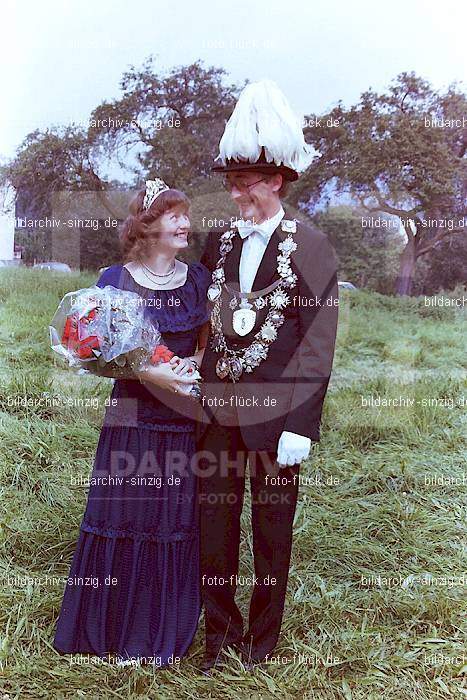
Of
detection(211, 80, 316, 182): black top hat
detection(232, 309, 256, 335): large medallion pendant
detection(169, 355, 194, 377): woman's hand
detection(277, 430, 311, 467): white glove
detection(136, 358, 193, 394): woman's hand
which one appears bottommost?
detection(277, 430, 311, 467): white glove

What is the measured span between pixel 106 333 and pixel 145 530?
0.62 metres

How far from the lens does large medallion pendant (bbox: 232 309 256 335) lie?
74.1 inches

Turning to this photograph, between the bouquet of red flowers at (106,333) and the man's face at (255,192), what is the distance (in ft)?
1.31

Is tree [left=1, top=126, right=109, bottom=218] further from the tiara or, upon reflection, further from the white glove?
the white glove

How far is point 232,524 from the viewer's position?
200 cm

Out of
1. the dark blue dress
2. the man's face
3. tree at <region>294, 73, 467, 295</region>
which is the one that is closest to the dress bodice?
the dark blue dress

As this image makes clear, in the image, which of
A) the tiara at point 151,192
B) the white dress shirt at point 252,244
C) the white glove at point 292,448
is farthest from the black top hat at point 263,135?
the white glove at point 292,448

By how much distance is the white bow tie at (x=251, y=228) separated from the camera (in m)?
1.89

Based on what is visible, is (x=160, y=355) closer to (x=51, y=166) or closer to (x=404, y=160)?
(x=51, y=166)

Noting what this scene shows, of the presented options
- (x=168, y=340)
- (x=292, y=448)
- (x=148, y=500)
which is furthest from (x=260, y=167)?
(x=148, y=500)

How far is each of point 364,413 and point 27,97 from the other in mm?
1550

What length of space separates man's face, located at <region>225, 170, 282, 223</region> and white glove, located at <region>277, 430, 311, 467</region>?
2.01 feet

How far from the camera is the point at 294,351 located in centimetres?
188

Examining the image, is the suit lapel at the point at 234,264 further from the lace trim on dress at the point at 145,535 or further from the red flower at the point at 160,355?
the lace trim on dress at the point at 145,535
